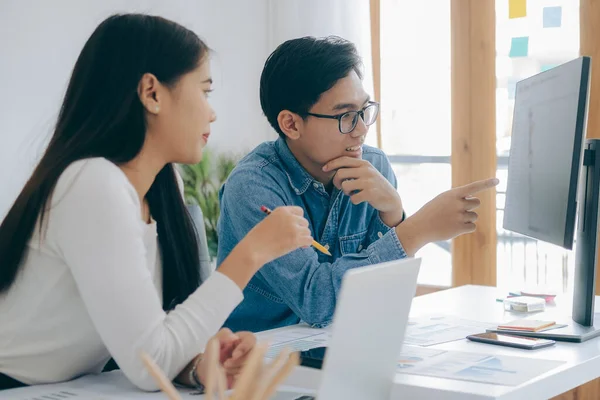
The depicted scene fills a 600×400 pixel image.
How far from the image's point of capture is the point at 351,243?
178 centimetres

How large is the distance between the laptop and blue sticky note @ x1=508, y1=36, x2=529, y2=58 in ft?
8.46

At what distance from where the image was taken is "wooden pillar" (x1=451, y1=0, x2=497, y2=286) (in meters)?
3.42

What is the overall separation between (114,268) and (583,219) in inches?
36.4

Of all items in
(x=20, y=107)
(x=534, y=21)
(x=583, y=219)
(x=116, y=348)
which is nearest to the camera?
(x=116, y=348)

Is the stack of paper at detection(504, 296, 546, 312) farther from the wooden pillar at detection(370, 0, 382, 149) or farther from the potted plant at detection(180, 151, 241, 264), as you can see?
the wooden pillar at detection(370, 0, 382, 149)

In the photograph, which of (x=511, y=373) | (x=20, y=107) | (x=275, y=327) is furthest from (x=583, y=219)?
(x=20, y=107)

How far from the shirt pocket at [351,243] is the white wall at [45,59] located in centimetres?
140

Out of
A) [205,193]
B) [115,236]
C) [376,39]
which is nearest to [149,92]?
[115,236]

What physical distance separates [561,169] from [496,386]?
0.52 meters

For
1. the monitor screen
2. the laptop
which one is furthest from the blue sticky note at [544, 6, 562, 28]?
the laptop

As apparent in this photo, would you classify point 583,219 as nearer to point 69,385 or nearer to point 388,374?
point 388,374

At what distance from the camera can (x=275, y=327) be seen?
5.69 ft

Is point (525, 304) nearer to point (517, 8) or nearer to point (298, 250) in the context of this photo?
point (298, 250)

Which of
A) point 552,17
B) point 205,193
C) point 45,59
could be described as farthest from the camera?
point 205,193
